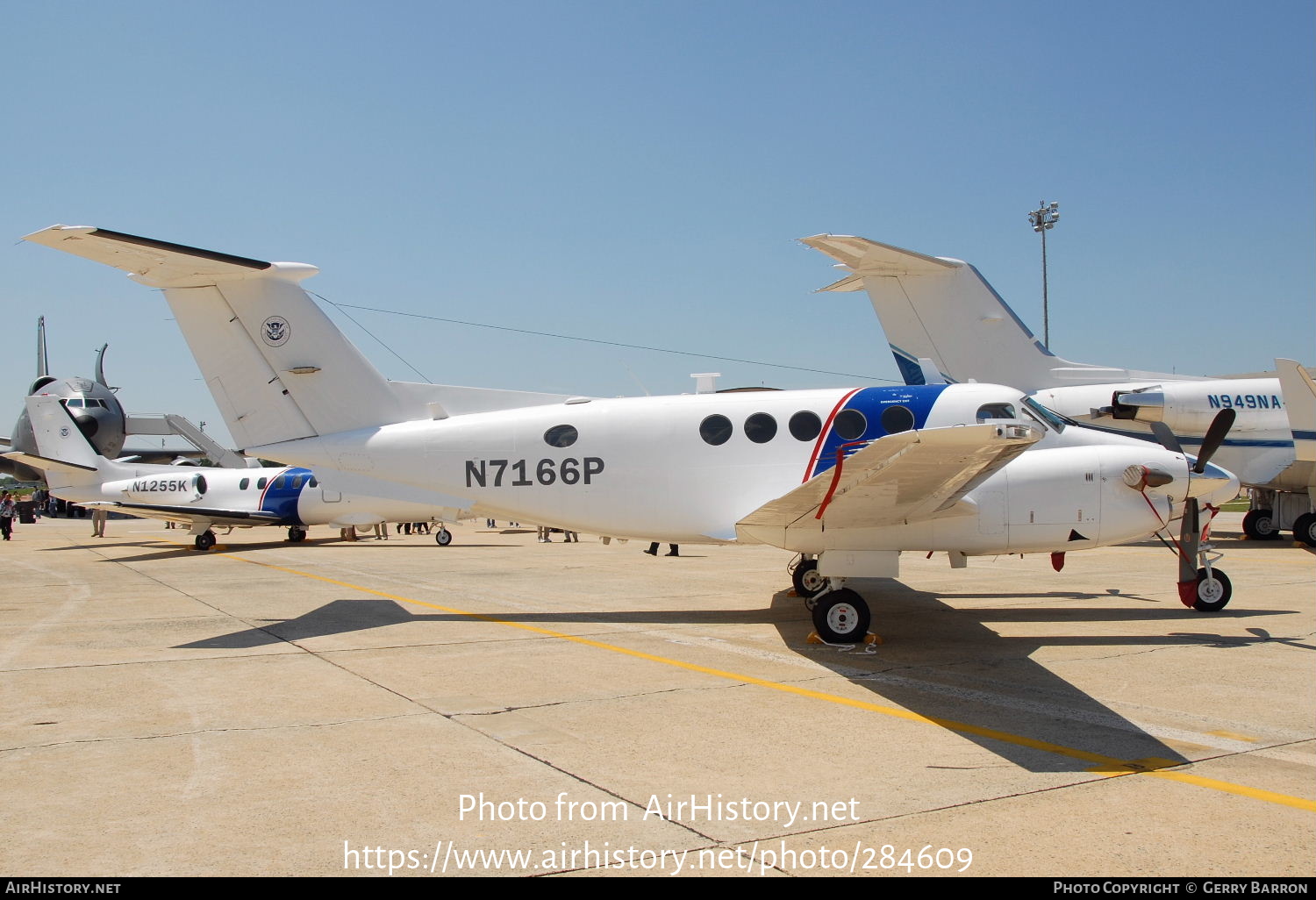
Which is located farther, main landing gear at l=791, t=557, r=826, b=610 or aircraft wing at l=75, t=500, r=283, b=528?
aircraft wing at l=75, t=500, r=283, b=528

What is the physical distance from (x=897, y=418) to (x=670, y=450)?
276 centimetres

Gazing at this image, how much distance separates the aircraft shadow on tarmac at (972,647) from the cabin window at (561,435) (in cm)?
229

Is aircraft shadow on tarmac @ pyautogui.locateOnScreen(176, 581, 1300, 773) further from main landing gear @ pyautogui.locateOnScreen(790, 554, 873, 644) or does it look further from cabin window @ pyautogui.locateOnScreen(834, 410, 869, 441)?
cabin window @ pyautogui.locateOnScreen(834, 410, 869, 441)

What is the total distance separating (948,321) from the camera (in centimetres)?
1864

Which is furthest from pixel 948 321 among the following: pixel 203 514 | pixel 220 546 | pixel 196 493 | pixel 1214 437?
pixel 220 546

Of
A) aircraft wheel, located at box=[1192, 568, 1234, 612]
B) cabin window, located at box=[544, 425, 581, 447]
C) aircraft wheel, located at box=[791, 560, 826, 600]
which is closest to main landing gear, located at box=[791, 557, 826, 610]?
aircraft wheel, located at box=[791, 560, 826, 600]

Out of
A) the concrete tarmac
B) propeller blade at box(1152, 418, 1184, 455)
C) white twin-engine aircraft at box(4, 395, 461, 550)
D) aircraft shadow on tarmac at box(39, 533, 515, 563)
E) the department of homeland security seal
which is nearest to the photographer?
the concrete tarmac

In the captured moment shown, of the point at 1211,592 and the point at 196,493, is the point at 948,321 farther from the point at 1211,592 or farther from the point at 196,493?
the point at 196,493

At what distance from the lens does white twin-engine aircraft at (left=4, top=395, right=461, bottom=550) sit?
28.1 metres

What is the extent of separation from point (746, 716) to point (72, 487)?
30.8 m

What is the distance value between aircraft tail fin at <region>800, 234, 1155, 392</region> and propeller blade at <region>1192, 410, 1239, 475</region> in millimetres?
7440

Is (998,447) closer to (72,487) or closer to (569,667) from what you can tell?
(569,667)

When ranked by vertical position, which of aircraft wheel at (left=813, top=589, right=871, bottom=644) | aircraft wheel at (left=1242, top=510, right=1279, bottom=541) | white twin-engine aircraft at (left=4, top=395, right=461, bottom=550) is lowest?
aircraft wheel at (left=1242, top=510, right=1279, bottom=541)

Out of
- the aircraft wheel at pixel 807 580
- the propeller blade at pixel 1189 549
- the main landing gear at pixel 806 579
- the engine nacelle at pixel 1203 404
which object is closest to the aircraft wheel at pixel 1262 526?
the engine nacelle at pixel 1203 404
